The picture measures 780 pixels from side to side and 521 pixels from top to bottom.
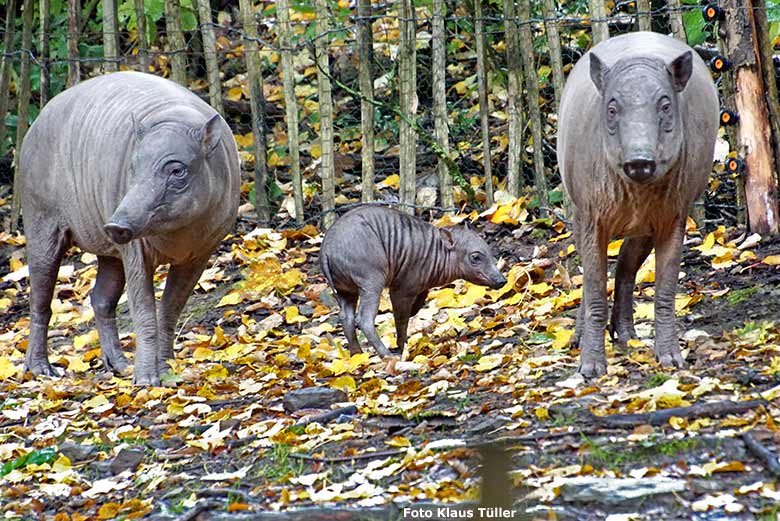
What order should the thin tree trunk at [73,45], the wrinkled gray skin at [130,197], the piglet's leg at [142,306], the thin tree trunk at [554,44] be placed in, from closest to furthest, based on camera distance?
1. the wrinkled gray skin at [130,197]
2. the piglet's leg at [142,306]
3. the thin tree trunk at [554,44]
4. the thin tree trunk at [73,45]

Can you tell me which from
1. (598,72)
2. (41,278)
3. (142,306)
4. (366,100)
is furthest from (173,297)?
(598,72)

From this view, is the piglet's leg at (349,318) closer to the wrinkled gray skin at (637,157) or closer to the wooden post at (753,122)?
the wrinkled gray skin at (637,157)

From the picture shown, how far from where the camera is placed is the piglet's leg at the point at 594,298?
22.8 feet

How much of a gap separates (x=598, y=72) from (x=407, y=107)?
425cm

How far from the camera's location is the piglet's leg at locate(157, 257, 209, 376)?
8.73 metres

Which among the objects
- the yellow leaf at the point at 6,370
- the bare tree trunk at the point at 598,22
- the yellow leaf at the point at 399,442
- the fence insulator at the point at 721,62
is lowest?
the yellow leaf at the point at 6,370

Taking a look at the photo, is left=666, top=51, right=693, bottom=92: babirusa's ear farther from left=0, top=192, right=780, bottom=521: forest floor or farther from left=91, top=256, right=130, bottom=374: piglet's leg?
left=91, top=256, right=130, bottom=374: piglet's leg

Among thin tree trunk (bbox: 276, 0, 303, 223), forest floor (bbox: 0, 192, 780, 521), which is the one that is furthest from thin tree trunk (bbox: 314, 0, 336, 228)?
forest floor (bbox: 0, 192, 780, 521)

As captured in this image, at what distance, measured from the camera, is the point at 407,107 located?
10.8 meters

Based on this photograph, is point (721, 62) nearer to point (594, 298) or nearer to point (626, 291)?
point (626, 291)

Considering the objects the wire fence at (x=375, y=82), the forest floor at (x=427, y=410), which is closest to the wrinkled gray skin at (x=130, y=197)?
the forest floor at (x=427, y=410)

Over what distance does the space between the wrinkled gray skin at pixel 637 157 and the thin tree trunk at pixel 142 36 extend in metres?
4.90

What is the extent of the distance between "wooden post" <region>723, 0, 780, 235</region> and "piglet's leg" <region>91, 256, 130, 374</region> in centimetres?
456

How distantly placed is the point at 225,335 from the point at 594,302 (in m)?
3.51
